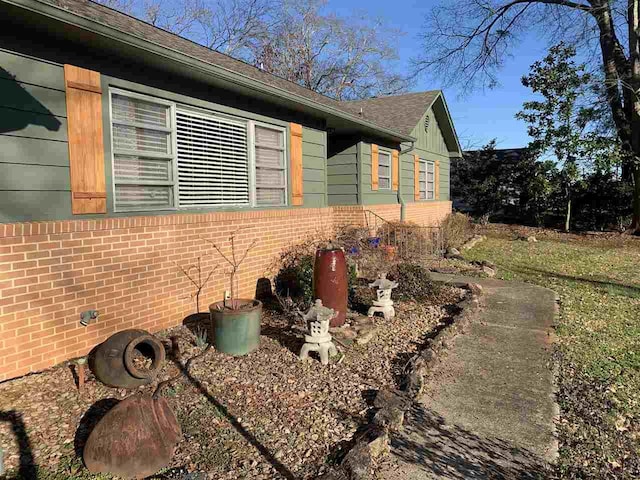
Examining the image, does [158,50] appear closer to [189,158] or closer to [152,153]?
[152,153]

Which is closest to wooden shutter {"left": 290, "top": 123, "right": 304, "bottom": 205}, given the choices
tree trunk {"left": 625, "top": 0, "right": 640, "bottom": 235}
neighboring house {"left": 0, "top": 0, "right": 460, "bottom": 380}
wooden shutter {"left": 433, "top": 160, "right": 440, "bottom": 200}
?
neighboring house {"left": 0, "top": 0, "right": 460, "bottom": 380}

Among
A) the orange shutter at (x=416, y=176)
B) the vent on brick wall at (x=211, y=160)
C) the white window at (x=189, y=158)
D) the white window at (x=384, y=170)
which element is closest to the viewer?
the white window at (x=189, y=158)

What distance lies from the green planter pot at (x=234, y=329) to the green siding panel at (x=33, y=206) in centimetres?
178

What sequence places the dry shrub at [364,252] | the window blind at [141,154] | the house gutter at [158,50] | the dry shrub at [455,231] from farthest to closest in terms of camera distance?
the dry shrub at [455,231] → the dry shrub at [364,252] → the window blind at [141,154] → the house gutter at [158,50]

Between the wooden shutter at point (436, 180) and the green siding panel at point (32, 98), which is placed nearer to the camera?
the green siding panel at point (32, 98)

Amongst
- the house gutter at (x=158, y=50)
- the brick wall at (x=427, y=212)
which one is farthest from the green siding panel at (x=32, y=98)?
the brick wall at (x=427, y=212)

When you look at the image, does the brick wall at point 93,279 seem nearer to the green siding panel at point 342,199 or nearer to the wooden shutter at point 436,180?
the green siding panel at point 342,199

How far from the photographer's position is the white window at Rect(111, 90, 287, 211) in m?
5.07

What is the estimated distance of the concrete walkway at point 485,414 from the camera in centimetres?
294

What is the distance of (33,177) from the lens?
4.11m

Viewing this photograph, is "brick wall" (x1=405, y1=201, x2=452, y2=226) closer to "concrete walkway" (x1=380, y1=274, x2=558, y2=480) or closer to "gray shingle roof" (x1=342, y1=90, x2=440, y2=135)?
"gray shingle roof" (x1=342, y1=90, x2=440, y2=135)

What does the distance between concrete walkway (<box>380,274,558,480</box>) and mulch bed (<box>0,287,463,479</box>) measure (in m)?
0.43

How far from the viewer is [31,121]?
4.08 metres

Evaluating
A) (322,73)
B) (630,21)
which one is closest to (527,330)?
(630,21)
